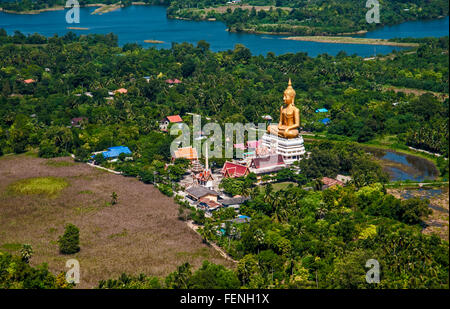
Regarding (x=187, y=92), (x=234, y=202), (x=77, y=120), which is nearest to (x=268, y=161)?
(x=234, y=202)

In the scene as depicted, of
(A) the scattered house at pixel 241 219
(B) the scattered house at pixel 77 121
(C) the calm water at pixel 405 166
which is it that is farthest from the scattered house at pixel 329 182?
(B) the scattered house at pixel 77 121

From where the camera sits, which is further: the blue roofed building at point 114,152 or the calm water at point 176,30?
the calm water at point 176,30

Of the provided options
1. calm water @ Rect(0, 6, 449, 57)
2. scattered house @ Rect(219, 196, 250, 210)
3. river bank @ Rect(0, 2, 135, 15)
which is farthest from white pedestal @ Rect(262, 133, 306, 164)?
river bank @ Rect(0, 2, 135, 15)

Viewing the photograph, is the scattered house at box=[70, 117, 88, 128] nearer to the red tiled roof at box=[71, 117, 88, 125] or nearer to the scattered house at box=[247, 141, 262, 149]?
the red tiled roof at box=[71, 117, 88, 125]

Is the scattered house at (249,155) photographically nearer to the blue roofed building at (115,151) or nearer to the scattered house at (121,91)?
the blue roofed building at (115,151)

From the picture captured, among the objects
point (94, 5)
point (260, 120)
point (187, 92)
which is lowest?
point (260, 120)

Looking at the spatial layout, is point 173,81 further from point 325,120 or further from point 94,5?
point 94,5
